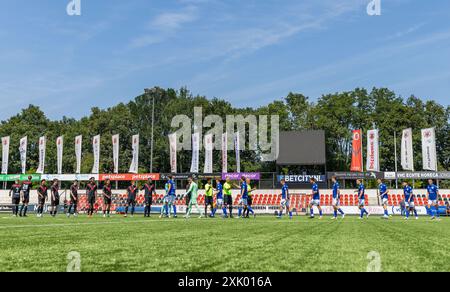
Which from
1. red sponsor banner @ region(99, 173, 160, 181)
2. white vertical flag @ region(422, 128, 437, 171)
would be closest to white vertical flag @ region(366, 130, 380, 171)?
white vertical flag @ region(422, 128, 437, 171)

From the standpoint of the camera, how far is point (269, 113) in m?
73.2

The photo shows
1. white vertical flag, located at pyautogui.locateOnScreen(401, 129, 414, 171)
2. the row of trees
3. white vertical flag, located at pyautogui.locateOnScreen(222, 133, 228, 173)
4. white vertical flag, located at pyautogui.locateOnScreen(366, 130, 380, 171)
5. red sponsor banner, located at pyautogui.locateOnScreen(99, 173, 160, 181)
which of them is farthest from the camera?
the row of trees

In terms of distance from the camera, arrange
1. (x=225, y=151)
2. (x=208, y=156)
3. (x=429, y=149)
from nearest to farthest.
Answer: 1. (x=429, y=149)
2. (x=208, y=156)
3. (x=225, y=151)

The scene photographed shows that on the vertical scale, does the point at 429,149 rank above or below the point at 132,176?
above

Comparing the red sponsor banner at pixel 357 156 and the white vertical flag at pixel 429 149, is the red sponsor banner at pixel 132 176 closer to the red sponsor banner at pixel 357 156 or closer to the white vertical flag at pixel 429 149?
the red sponsor banner at pixel 357 156

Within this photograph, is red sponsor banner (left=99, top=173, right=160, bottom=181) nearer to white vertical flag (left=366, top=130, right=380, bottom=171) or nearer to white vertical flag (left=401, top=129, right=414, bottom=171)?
white vertical flag (left=366, top=130, right=380, bottom=171)

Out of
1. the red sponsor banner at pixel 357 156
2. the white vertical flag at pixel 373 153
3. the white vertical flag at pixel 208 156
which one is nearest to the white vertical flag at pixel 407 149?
the white vertical flag at pixel 373 153

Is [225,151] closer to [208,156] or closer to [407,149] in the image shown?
[208,156]

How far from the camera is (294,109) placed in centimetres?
7556

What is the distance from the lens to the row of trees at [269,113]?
69.0 m

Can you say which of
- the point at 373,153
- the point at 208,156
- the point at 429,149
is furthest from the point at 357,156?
the point at 208,156

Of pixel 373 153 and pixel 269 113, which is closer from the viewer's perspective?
pixel 373 153

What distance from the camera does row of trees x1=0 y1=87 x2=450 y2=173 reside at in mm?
69000
